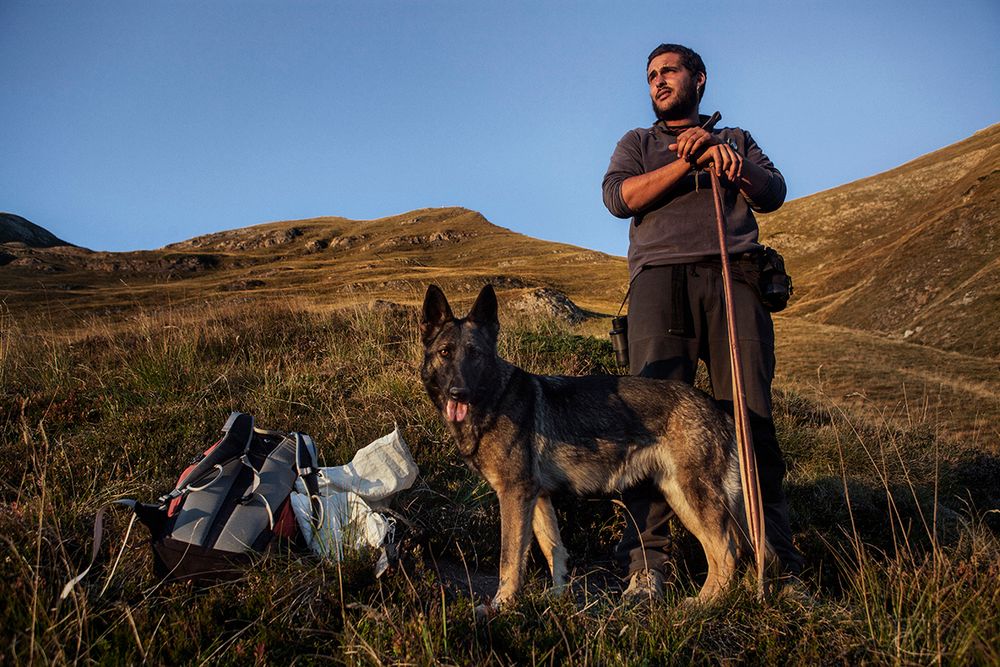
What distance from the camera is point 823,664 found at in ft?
8.11

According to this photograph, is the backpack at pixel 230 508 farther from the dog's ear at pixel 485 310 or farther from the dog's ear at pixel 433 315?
the dog's ear at pixel 485 310

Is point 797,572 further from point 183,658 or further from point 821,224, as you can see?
point 821,224

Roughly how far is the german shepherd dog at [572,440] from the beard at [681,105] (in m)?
2.03

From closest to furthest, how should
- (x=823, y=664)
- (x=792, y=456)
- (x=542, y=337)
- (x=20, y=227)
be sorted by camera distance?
(x=823, y=664)
(x=792, y=456)
(x=542, y=337)
(x=20, y=227)

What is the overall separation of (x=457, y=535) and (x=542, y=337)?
220 inches

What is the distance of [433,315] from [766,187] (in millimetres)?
2587

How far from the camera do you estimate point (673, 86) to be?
4.07 m

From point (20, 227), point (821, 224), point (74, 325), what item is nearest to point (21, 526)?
point (74, 325)

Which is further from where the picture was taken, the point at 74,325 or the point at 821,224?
the point at 821,224

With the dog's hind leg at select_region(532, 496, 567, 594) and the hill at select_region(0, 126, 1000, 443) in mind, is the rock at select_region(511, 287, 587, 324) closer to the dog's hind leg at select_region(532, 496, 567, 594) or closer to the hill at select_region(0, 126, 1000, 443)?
the hill at select_region(0, 126, 1000, 443)

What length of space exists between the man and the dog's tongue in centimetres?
149

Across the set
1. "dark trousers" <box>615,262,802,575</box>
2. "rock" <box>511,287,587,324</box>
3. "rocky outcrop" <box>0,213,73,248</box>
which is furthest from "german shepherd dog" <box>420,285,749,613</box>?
"rocky outcrop" <box>0,213,73,248</box>

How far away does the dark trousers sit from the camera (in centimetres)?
386

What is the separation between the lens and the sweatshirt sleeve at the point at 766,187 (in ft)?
12.5
